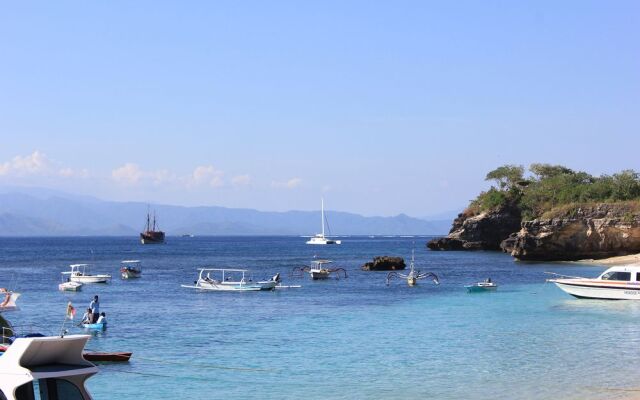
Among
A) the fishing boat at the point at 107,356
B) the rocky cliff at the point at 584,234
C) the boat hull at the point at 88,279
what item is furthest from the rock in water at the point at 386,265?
the fishing boat at the point at 107,356

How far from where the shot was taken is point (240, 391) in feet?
87.3

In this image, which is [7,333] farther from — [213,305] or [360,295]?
[360,295]

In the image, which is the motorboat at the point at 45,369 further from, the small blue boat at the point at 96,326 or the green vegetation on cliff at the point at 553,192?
the green vegetation on cliff at the point at 553,192

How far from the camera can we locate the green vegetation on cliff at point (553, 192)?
113m

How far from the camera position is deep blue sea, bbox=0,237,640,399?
27.0 m

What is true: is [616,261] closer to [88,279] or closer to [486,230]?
[88,279]

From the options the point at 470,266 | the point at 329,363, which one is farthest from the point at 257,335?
the point at 470,266

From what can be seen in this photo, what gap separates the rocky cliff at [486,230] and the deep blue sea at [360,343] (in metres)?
88.6

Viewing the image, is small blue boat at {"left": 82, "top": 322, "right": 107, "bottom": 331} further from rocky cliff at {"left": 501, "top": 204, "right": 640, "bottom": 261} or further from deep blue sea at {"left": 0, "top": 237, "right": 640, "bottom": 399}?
rocky cliff at {"left": 501, "top": 204, "right": 640, "bottom": 261}

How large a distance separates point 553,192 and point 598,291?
81319 mm

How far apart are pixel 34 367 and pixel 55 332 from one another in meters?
29.7

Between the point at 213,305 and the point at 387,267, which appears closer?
the point at 213,305

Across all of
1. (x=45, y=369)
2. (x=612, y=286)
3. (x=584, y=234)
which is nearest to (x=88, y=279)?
(x=612, y=286)

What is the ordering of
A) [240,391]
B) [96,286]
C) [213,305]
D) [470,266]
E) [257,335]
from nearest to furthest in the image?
[240,391]
[257,335]
[213,305]
[96,286]
[470,266]
